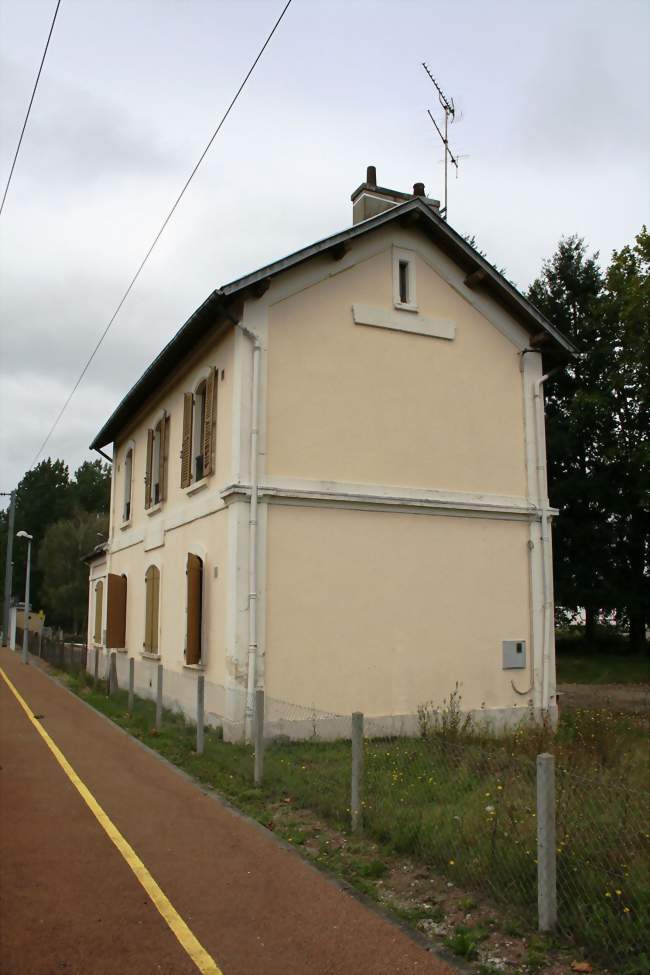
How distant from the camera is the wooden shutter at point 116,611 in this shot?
19734mm

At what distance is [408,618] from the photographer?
12.9 metres

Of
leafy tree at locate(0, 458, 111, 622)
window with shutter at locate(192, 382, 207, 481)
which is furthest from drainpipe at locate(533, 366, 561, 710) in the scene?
leafy tree at locate(0, 458, 111, 622)

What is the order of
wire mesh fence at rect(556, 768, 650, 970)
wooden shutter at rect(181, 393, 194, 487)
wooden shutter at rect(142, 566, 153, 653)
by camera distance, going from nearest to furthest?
1. wire mesh fence at rect(556, 768, 650, 970)
2. wooden shutter at rect(181, 393, 194, 487)
3. wooden shutter at rect(142, 566, 153, 653)

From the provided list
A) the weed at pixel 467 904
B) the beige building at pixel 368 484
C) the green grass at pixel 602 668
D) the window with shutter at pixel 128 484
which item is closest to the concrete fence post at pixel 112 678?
the window with shutter at pixel 128 484

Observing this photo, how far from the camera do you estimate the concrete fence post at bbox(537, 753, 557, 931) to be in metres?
4.88

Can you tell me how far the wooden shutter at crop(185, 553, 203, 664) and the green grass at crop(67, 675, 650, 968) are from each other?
2.44 metres

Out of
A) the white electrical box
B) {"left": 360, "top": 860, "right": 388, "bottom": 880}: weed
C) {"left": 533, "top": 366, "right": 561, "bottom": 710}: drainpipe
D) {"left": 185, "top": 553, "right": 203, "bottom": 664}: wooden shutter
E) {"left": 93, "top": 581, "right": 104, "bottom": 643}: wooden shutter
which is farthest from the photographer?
{"left": 93, "top": 581, "right": 104, "bottom": 643}: wooden shutter

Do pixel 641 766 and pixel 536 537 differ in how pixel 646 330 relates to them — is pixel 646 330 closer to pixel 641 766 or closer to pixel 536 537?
pixel 536 537

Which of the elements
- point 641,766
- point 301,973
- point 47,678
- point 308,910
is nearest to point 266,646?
point 641,766

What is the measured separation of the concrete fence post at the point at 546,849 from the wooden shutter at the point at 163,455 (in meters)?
12.5

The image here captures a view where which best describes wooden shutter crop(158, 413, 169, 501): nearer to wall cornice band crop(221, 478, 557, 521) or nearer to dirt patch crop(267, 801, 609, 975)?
wall cornice band crop(221, 478, 557, 521)

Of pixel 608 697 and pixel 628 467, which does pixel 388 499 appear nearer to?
pixel 608 697

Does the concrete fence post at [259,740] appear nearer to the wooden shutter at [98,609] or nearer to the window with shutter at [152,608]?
the window with shutter at [152,608]

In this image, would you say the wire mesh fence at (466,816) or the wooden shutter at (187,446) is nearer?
the wire mesh fence at (466,816)
